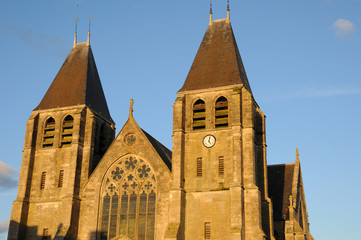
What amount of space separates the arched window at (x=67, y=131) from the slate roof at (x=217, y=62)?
8665mm

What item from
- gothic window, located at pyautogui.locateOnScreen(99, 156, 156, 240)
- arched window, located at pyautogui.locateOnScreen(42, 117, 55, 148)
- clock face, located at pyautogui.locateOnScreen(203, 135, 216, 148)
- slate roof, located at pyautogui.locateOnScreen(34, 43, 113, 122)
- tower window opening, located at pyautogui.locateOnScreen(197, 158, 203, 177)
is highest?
slate roof, located at pyautogui.locateOnScreen(34, 43, 113, 122)

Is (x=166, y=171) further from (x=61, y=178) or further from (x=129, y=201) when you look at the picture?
(x=61, y=178)

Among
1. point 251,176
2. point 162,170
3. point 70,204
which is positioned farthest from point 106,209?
point 251,176

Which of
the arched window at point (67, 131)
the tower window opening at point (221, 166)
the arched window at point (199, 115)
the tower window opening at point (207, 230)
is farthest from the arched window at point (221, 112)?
the arched window at point (67, 131)

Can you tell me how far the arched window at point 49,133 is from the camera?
1458 inches

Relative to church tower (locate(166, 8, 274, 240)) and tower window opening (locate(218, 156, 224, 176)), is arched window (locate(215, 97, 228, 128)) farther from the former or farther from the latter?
tower window opening (locate(218, 156, 224, 176))

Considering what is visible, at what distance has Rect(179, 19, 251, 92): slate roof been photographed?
113ft

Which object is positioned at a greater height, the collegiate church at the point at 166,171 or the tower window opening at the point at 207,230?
the collegiate church at the point at 166,171

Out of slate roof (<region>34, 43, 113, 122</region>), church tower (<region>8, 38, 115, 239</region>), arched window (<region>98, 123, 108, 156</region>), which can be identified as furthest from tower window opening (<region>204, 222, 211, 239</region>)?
slate roof (<region>34, 43, 113, 122</region>)

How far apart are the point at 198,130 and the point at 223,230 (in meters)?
6.67

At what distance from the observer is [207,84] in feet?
113

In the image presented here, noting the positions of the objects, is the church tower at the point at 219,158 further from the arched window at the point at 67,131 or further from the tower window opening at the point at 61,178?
the tower window opening at the point at 61,178

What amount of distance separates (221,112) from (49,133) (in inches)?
506

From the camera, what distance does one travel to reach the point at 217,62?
1411 inches
